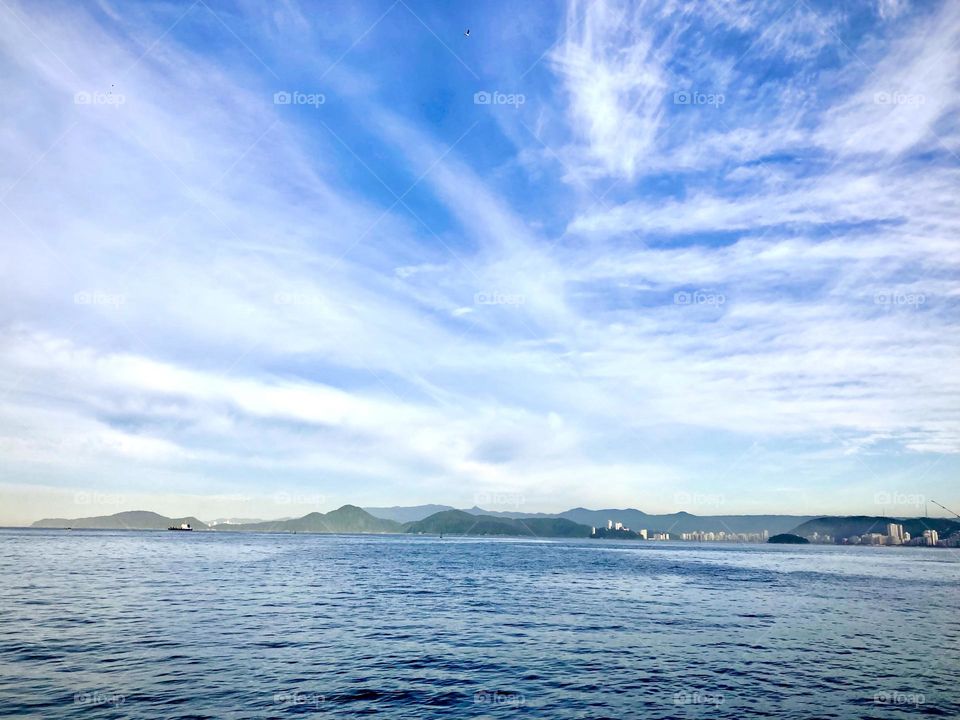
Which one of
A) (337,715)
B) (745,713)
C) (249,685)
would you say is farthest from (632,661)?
(249,685)

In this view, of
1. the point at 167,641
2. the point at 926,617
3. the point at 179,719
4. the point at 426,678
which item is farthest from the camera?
the point at 926,617

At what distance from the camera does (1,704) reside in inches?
855

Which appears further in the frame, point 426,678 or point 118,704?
point 426,678

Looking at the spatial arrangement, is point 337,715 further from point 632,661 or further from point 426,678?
point 632,661

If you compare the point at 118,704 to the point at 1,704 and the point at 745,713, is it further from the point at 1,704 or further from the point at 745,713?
the point at 745,713

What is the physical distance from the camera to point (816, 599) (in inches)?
2451

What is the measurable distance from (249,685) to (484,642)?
1545 cm

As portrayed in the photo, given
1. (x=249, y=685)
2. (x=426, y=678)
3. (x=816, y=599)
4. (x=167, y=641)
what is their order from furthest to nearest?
(x=816, y=599) → (x=167, y=641) → (x=426, y=678) → (x=249, y=685)

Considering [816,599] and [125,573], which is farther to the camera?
[125,573]

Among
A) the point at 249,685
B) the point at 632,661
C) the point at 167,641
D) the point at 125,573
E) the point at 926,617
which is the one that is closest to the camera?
the point at 249,685

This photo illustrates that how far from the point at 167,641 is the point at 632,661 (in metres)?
28.6

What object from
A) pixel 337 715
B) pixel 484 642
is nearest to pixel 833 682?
pixel 484 642

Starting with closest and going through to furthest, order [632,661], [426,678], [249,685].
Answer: [249,685], [426,678], [632,661]

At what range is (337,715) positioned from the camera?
71.2 feet
